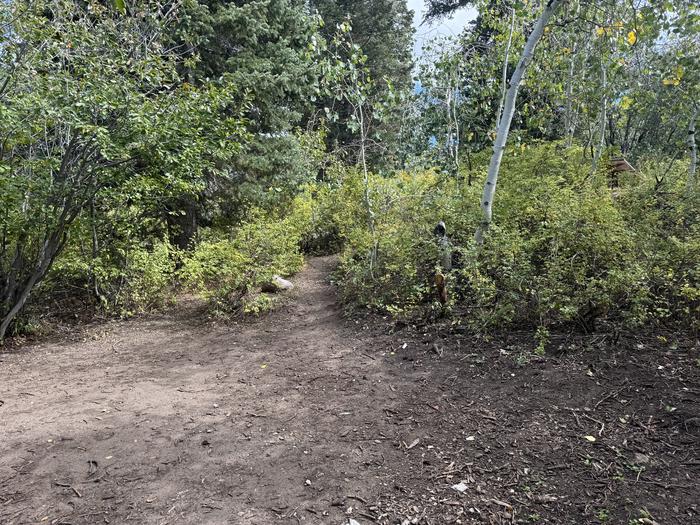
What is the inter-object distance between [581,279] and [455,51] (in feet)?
13.7

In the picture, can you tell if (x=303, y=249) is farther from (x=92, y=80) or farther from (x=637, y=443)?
(x=637, y=443)

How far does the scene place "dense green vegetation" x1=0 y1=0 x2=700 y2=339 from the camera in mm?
4062

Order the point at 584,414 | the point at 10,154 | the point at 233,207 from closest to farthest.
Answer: the point at 584,414
the point at 10,154
the point at 233,207

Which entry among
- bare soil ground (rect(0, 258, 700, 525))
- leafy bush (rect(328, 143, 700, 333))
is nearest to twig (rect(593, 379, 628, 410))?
bare soil ground (rect(0, 258, 700, 525))

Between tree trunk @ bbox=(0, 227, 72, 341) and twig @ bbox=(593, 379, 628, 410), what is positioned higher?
tree trunk @ bbox=(0, 227, 72, 341)

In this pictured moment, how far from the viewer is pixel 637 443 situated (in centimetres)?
243

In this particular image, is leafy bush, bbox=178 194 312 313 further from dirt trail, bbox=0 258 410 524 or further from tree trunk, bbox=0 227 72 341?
tree trunk, bbox=0 227 72 341

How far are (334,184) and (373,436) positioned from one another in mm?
5848

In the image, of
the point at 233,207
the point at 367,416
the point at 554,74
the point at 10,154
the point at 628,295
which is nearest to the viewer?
the point at 367,416

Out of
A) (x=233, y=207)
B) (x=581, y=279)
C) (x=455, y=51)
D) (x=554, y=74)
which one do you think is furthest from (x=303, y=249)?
(x=581, y=279)

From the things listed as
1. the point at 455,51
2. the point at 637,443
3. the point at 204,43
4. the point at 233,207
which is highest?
the point at 204,43

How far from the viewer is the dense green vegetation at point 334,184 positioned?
13.3 ft

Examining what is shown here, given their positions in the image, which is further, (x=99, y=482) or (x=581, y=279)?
(x=581, y=279)

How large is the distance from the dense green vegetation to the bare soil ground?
0.65 meters
